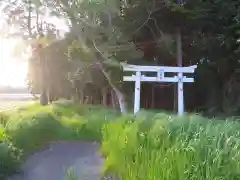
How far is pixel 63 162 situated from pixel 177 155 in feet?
11.4

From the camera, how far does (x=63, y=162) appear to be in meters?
6.85

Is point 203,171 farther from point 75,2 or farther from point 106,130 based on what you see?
point 75,2

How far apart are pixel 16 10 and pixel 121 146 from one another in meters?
11.5

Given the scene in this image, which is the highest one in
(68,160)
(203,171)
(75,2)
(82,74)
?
(75,2)

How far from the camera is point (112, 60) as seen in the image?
480 inches

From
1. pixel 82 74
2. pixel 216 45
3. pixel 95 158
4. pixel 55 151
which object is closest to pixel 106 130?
pixel 95 158

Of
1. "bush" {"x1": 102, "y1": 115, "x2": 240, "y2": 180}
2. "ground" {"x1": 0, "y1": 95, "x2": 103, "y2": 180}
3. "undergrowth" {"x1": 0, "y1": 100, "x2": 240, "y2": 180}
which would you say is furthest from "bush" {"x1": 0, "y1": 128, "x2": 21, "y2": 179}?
"bush" {"x1": 102, "y1": 115, "x2": 240, "y2": 180}

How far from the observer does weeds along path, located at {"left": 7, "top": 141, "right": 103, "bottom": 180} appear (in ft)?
19.5

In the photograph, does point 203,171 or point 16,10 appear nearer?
point 203,171

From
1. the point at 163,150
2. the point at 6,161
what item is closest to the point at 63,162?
the point at 6,161

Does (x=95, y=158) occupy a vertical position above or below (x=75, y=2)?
below

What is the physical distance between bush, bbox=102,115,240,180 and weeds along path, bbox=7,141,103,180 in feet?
2.71

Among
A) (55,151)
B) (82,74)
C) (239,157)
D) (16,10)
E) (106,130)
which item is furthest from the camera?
(16,10)

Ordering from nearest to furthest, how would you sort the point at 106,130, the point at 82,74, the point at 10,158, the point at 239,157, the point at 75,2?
the point at 239,157 < the point at 10,158 < the point at 106,130 < the point at 75,2 < the point at 82,74
